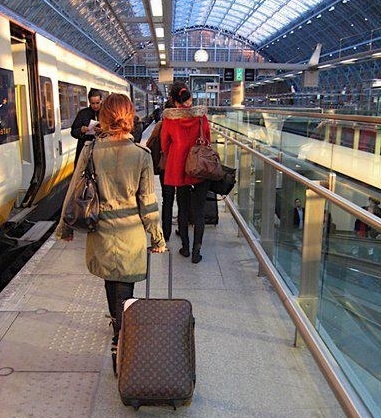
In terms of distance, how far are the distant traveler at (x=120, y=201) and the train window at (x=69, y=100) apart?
22.5ft

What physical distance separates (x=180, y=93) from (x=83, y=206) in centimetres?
240

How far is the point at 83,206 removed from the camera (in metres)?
2.87

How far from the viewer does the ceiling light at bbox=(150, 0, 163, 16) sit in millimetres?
13750

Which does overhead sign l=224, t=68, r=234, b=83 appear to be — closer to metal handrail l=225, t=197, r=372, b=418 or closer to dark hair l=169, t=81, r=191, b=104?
dark hair l=169, t=81, r=191, b=104

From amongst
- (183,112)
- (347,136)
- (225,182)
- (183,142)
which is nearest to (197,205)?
(225,182)

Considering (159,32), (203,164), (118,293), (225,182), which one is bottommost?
(118,293)

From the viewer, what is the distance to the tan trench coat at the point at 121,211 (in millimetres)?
2975

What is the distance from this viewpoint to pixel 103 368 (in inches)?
126

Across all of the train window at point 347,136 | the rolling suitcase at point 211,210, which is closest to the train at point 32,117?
the rolling suitcase at point 211,210

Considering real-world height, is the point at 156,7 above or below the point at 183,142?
above

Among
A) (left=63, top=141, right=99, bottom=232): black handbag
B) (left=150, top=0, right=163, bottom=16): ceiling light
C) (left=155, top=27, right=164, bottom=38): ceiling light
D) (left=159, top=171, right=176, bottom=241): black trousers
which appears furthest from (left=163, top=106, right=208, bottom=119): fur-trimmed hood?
(left=155, top=27, right=164, bottom=38): ceiling light

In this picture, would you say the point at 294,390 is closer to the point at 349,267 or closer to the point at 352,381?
the point at 352,381

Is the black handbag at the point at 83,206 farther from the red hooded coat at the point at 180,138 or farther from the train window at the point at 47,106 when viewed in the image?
the train window at the point at 47,106

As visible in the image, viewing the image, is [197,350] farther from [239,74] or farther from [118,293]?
[239,74]
